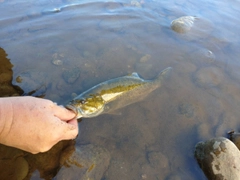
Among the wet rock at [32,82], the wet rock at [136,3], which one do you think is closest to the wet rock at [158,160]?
the wet rock at [32,82]

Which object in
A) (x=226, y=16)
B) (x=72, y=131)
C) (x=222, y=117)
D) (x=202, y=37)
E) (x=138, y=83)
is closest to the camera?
(x=72, y=131)

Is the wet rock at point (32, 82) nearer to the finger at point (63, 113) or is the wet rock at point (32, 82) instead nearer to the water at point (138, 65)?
the water at point (138, 65)

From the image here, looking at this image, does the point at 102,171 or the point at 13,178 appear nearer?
the point at 13,178

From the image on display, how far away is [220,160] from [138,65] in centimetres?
271

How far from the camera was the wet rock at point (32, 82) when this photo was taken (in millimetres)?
4199

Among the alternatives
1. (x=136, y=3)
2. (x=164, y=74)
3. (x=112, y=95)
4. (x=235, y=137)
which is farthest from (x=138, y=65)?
(x=136, y=3)

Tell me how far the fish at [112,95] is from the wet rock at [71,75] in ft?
2.55

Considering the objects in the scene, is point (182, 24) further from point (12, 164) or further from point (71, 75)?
point (12, 164)

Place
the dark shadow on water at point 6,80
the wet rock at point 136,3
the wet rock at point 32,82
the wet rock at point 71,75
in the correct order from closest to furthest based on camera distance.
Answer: the dark shadow on water at point 6,80, the wet rock at point 32,82, the wet rock at point 71,75, the wet rock at point 136,3

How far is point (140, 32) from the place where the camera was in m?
6.29

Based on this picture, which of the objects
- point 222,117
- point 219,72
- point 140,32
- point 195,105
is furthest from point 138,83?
point 140,32

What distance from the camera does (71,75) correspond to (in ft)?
15.1

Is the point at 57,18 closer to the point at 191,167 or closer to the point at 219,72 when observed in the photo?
the point at 219,72

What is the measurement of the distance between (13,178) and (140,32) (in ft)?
16.1
